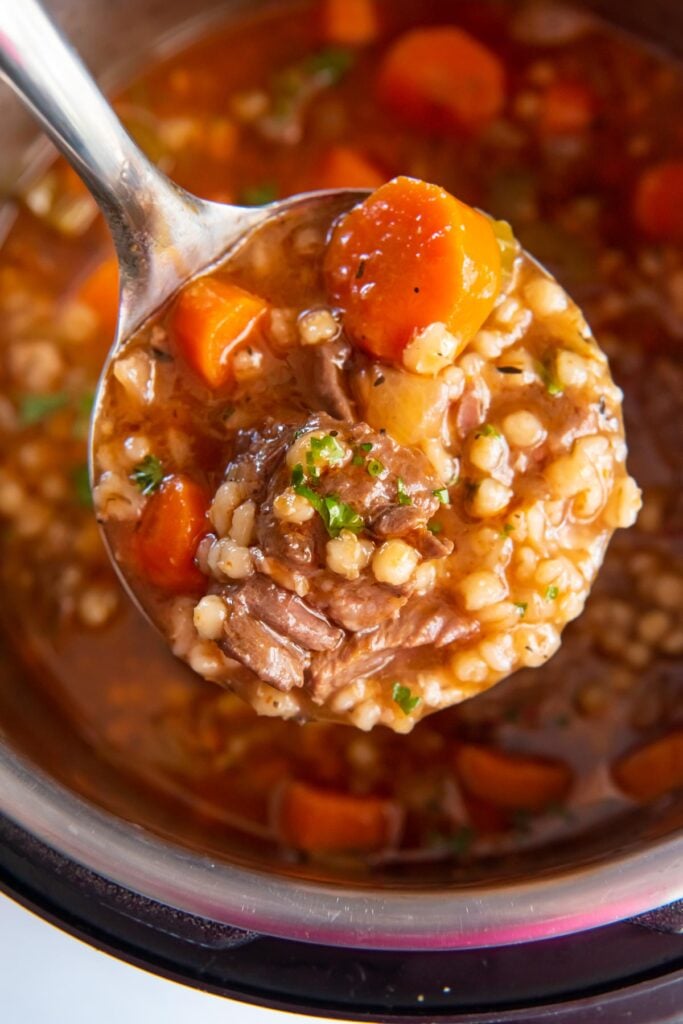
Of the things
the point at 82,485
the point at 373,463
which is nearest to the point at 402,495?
the point at 373,463

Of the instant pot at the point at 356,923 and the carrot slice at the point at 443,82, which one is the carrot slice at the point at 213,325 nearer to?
the instant pot at the point at 356,923

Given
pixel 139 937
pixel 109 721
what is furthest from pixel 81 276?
pixel 139 937

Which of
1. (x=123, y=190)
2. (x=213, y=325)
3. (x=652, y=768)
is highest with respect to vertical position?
(x=123, y=190)

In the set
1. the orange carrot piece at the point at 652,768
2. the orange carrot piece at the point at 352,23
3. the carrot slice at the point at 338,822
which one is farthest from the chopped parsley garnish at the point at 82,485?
the orange carrot piece at the point at 652,768

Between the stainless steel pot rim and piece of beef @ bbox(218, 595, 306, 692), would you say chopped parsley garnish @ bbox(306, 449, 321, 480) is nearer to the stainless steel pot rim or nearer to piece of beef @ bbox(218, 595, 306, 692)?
piece of beef @ bbox(218, 595, 306, 692)

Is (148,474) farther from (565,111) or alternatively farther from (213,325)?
(565,111)

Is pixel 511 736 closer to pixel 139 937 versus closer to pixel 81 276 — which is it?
pixel 139 937

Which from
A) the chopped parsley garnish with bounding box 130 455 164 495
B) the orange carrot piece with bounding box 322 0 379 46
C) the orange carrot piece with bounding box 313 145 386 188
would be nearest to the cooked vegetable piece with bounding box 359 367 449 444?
the chopped parsley garnish with bounding box 130 455 164 495
